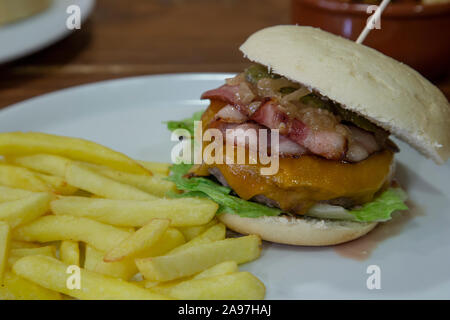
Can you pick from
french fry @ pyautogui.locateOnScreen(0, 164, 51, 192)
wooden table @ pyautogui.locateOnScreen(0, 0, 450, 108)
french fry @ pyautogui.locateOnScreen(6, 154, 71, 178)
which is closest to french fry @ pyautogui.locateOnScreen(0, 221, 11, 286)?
french fry @ pyautogui.locateOnScreen(0, 164, 51, 192)

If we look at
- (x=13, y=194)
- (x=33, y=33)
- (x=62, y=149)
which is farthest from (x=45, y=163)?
(x=33, y=33)

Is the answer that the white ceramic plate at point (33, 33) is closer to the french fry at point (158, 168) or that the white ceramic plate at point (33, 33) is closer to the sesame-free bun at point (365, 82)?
the french fry at point (158, 168)

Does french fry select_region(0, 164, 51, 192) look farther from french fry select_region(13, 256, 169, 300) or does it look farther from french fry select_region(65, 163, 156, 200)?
french fry select_region(13, 256, 169, 300)

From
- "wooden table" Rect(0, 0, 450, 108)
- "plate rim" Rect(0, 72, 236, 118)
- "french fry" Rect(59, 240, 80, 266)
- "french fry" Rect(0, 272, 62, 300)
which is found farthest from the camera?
"wooden table" Rect(0, 0, 450, 108)

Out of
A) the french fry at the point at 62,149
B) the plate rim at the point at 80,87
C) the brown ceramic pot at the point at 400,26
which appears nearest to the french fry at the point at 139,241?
the french fry at the point at 62,149

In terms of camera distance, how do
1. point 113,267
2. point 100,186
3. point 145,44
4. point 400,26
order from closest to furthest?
point 113,267 → point 100,186 → point 400,26 → point 145,44

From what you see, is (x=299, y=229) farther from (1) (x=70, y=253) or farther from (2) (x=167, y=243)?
(1) (x=70, y=253)
